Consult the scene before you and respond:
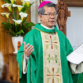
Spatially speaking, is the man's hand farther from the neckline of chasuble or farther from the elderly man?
the neckline of chasuble

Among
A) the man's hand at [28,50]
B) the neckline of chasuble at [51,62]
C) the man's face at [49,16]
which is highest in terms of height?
the man's face at [49,16]

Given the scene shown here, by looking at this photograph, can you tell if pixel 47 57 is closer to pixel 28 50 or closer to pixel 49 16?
pixel 28 50

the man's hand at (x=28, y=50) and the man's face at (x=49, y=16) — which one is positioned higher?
the man's face at (x=49, y=16)

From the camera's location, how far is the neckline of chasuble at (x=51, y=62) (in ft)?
5.23

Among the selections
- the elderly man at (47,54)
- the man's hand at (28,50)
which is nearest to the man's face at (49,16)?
the elderly man at (47,54)

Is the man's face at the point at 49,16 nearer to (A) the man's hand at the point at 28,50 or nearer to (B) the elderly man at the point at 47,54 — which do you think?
(B) the elderly man at the point at 47,54

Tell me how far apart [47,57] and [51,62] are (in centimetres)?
7

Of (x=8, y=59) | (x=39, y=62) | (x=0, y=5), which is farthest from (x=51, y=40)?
(x=0, y=5)

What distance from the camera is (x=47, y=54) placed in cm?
160

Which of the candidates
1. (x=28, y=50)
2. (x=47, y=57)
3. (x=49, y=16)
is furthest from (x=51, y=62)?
(x=49, y=16)

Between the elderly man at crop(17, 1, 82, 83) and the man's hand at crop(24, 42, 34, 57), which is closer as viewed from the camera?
the man's hand at crop(24, 42, 34, 57)

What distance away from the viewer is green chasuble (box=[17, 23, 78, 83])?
1.53 meters

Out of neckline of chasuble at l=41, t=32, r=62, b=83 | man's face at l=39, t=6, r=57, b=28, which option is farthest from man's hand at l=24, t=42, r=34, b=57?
man's face at l=39, t=6, r=57, b=28

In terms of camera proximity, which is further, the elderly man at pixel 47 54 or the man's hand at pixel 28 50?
the elderly man at pixel 47 54
